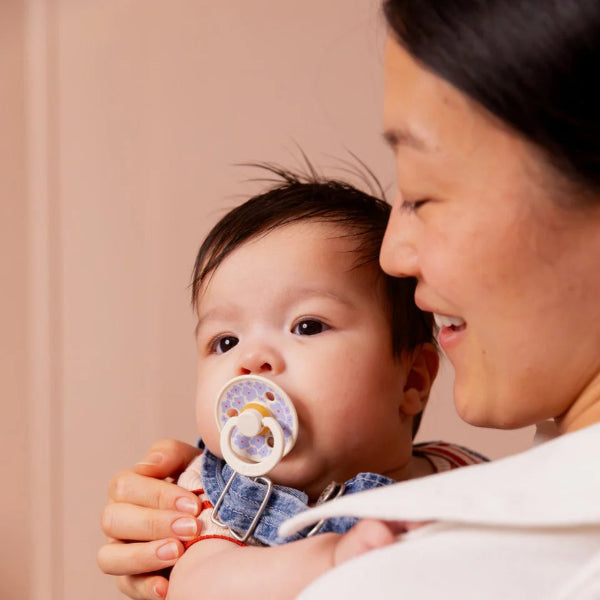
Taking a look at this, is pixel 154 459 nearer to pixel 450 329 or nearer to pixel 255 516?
pixel 255 516

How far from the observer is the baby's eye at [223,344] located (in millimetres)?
1254

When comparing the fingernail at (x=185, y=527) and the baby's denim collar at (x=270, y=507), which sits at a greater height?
the baby's denim collar at (x=270, y=507)

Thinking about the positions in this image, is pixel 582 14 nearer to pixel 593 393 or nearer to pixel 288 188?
pixel 593 393

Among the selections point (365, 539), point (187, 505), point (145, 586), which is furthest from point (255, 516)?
point (365, 539)

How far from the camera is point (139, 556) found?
3.97 feet

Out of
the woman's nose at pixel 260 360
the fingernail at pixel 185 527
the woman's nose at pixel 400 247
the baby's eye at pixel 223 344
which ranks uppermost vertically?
the woman's nose at pixel 400 247

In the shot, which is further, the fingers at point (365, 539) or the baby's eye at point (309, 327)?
the baby's eye at point (309, 327)

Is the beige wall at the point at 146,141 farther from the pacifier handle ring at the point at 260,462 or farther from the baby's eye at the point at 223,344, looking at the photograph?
A: the pacifier handle ring at the point at 260,462

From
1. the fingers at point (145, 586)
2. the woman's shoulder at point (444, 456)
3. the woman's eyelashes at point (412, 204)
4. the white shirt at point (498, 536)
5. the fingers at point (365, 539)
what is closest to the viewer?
the white shirt at point (498, 536)

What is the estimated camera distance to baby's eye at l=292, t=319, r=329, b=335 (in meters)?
1.22

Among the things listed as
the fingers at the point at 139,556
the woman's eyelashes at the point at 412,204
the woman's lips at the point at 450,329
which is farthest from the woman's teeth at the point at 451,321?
the fingers at the point at 139,556

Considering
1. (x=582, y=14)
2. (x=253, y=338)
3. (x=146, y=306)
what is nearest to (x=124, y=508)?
(x=253, y=338)

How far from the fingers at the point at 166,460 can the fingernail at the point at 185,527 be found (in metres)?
0.18

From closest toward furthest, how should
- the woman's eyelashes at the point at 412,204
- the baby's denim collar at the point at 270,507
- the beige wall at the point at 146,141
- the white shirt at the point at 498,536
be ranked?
the white shirt at the point at 498,536 → the woman's eyelashes at the point at 412,204 → the baby's denim collar at the point at 270,507 → the beige wall at the point at 146,141
